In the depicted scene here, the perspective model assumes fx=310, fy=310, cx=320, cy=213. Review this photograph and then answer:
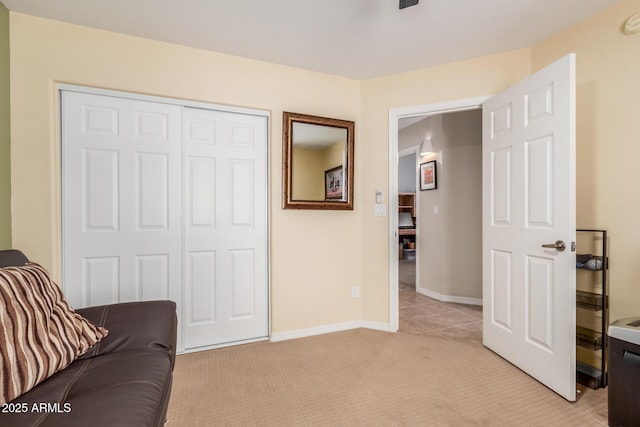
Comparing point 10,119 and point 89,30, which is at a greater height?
point 89,30

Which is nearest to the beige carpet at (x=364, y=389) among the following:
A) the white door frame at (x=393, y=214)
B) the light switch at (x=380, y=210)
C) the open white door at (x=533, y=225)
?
the open white door at (x=533, y=225)

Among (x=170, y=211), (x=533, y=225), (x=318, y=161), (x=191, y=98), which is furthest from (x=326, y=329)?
(x=191, y=98)

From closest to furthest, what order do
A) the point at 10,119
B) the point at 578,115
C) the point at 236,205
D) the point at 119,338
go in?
the point at 119,338
the point at 10,119
the point at 578,115
the point at 236,205

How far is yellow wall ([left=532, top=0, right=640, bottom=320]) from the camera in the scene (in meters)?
1.87

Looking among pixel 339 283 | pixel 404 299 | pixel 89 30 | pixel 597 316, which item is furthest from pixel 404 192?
pixel 89 30

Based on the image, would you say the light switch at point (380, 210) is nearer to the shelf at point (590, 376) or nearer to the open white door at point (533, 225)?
the open white door at point (533, 225)

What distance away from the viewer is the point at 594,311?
205 centimetres

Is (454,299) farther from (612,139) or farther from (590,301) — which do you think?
(612,139)

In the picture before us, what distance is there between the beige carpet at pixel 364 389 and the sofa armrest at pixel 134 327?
1.72 ft

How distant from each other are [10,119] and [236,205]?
155 centimetres

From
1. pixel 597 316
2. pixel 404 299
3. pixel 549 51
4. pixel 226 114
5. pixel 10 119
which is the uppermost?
pixel 549 51

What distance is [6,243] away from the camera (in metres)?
1.96

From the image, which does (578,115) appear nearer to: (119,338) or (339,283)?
(339,283)

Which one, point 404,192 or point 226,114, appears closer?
point 226,114
